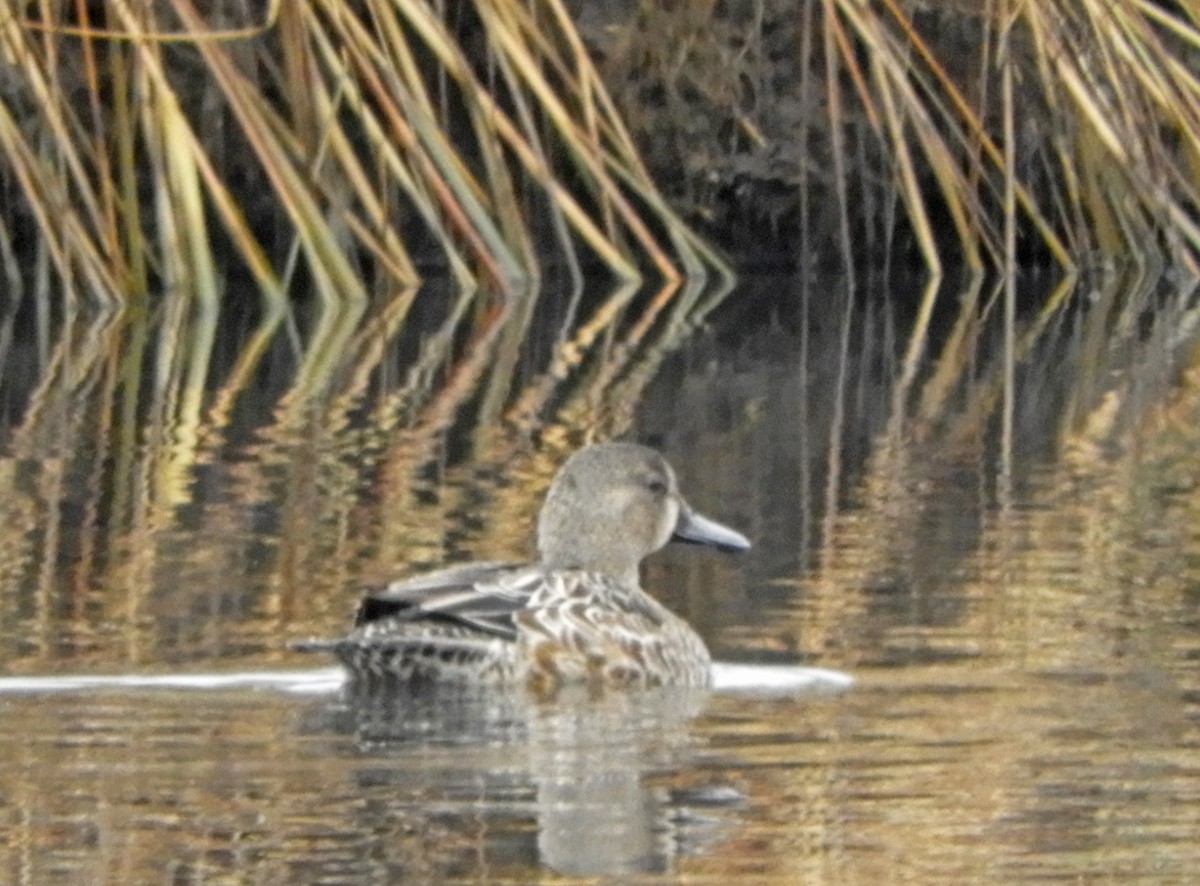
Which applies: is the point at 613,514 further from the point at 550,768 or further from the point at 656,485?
the point at 550,768

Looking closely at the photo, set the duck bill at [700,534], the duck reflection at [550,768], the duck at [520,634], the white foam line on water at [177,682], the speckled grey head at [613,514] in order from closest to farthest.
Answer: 1. the duck reflection at [550,768]
2. the white foam line on water at [177,682]
3. the duck at [520,634]
4. the speckled grey head at [613,514]
5. the duck bill at [700,534]

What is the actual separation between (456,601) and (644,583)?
5.90 ft

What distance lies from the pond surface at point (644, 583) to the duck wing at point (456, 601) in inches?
6.6

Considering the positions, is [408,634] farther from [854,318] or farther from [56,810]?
[854,318]

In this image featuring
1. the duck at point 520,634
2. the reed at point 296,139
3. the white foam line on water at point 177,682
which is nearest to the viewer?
the white foam line on water at point 177,682

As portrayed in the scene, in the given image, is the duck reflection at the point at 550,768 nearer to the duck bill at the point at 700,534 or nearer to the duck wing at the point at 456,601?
the duck wing at the point at 456,601

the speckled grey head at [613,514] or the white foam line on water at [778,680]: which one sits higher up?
the speckled grey head at [613,514]

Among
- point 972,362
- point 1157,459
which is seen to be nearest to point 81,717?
point 1157,459

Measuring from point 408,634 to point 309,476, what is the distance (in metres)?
3.00

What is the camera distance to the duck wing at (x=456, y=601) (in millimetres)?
6664

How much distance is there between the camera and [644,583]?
27.8 ft

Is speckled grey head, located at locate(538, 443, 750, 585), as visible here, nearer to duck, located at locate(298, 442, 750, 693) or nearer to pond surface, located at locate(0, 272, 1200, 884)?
duck, located at locate(298, 442, 750, 693)

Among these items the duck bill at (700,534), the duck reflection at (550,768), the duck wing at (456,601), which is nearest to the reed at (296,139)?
the duck bill at (700,534)

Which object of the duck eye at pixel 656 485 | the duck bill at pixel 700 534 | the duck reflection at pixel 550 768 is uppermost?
the duck eye at pixel 656 485
